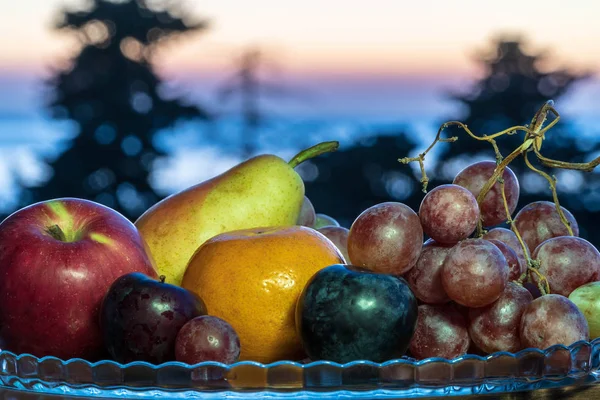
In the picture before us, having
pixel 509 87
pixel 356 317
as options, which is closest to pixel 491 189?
pixel 356 317

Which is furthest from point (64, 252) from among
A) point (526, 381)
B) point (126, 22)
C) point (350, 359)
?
point (126, 22)

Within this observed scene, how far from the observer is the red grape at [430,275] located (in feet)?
2.90

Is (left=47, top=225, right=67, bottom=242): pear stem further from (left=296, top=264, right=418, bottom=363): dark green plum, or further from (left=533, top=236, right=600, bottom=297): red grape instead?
(left=533, top=236, right=600, bottom=297): red grape

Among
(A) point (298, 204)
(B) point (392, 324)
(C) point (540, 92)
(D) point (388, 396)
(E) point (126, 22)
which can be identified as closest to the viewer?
(D) point (388, 396)

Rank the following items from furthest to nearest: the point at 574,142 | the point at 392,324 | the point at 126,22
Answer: the point at 126,22
the point at 574,142
the point at 392,324

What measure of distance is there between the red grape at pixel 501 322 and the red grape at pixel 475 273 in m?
0.02

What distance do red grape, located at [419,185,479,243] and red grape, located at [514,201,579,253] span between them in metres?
0.22

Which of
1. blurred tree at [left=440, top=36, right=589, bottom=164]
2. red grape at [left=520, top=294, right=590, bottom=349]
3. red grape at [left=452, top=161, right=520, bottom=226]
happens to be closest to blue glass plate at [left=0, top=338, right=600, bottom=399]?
red grape at [left=520, top=294, right=590, bottom=349]

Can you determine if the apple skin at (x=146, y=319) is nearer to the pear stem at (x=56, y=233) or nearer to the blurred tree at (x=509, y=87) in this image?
the pear stem at (x=56, y=233)

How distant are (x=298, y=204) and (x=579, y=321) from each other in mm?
516

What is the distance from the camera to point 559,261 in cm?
93

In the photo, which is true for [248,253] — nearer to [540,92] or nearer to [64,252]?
Answer: [64,252]

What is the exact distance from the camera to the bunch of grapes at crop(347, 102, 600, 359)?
2.69ft

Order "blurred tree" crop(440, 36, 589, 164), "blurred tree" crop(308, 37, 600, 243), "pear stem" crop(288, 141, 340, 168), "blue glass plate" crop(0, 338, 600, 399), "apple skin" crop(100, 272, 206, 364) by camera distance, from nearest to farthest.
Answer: "blue glass plate" crop(0, 338, 600, 399)
"apple skin" crop(100, 272, 206, 364)
"pear stem" crop(288, 141, 340, 168)
"blurred tree" crop(308, 37, 600, 243)
"blurred tree" crop(440, 36, 589, 164)
